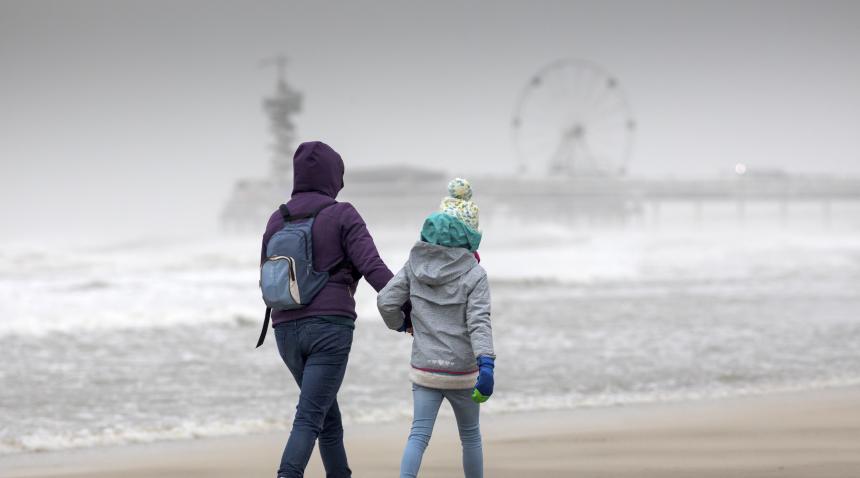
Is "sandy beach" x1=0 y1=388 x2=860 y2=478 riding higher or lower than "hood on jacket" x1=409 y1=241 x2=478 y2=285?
lower

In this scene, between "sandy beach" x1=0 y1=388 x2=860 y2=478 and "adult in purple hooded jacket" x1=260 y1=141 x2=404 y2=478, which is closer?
"adult in purple hooded jacket" x1=260 y1=141 x2=404 y2=478

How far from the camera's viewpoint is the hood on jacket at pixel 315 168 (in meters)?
3.01

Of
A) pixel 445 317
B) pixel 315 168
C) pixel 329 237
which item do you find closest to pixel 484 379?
pixel 445 317

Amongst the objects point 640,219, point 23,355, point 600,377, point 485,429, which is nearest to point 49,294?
point 23,355

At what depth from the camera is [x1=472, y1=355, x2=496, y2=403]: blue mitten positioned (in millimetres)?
2786

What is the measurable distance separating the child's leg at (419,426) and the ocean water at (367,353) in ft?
7.02

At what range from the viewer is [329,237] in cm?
293

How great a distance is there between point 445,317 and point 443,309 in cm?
2

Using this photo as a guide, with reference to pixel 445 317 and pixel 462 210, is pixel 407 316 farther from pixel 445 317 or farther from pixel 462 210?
pixel 462 210

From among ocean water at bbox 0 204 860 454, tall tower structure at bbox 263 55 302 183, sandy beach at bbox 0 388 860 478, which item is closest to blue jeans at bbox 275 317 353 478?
sandy beach at bbox 0 388 860 478

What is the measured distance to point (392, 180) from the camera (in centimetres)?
7919

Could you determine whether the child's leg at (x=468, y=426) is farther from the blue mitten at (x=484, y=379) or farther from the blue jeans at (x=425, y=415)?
the blue mitten at (x=484, y=379)

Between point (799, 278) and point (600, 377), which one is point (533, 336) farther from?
point (799, 278)

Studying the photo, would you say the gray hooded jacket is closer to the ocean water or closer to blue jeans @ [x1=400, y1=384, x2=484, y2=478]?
blue jeans @ [x1=400, y1=384, x2=484, y2=478]
